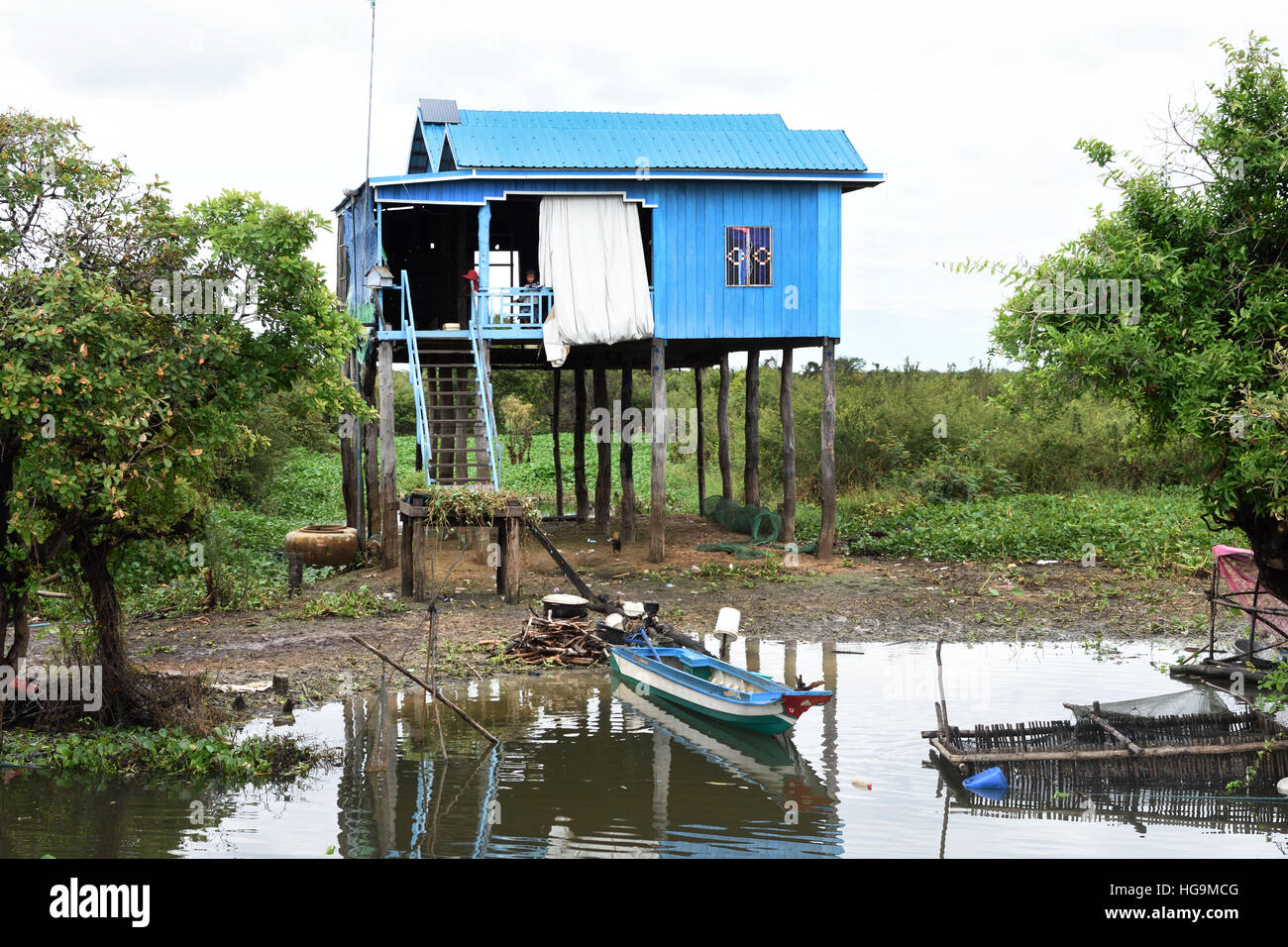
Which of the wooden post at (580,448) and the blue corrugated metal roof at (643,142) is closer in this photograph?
the blue corrugated metal roof at (643,142)

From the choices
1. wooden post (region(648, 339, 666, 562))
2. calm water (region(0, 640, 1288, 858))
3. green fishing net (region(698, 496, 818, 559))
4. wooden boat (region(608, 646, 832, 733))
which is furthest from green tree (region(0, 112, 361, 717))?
green fishing net (region(698, 496, 818, 559))

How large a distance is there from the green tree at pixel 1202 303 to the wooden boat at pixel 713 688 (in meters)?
3.60

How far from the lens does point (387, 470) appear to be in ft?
62.3

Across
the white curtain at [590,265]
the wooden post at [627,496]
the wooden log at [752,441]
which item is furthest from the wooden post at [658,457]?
the wooden log at [752,441]

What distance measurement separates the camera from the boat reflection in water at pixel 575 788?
8430mm

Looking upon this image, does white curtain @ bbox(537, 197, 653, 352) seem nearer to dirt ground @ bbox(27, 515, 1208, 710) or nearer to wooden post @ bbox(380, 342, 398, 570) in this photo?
wooden post @ bbox(380, 342, 398, 570)

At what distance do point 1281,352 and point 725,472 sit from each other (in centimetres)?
1829

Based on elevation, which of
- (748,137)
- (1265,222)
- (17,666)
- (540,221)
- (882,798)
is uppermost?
(748,137)

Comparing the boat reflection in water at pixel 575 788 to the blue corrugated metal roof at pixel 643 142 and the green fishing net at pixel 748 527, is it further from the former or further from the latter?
the blue corrugated metal roof at pixel 643 142

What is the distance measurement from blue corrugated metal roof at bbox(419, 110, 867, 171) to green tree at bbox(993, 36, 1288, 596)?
10458 millimetres

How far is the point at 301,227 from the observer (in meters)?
10.6

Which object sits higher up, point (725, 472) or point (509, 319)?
point (509, 319)
